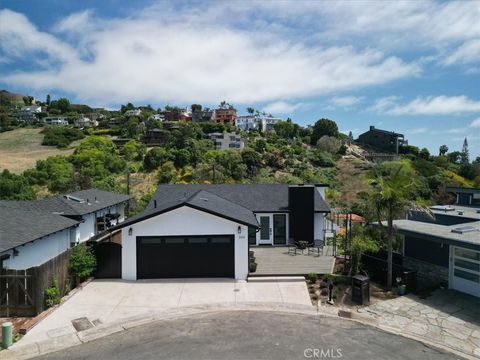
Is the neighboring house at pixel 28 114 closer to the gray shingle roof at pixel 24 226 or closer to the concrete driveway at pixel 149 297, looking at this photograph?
the gray shingle roof at pixel 24 226

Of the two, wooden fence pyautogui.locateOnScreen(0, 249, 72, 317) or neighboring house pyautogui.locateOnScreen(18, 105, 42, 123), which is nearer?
wooden fence pyautogui.locateOnScreen(0, 249, 72, 317)

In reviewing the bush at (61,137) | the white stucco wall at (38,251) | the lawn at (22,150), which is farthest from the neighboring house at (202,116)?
the white stucco wall at (38,251)

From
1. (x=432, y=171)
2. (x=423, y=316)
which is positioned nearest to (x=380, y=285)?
(x=423, y=316)

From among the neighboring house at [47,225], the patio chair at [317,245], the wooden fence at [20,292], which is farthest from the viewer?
the patio chair at [317,245]

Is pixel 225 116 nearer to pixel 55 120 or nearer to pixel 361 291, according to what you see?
pixel 55 120

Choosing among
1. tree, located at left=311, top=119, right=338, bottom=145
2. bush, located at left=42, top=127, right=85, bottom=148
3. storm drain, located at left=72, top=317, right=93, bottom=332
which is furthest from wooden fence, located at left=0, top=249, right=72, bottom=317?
tree, located at left=311, top=119, right=338, bottom=145

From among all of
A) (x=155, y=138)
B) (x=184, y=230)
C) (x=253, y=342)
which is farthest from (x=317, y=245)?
(x=155, y=138)

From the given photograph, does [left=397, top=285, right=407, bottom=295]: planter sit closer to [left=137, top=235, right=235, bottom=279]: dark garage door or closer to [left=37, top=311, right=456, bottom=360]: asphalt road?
[left=37, top=311, right=456, bottom=360]: asphalt road
